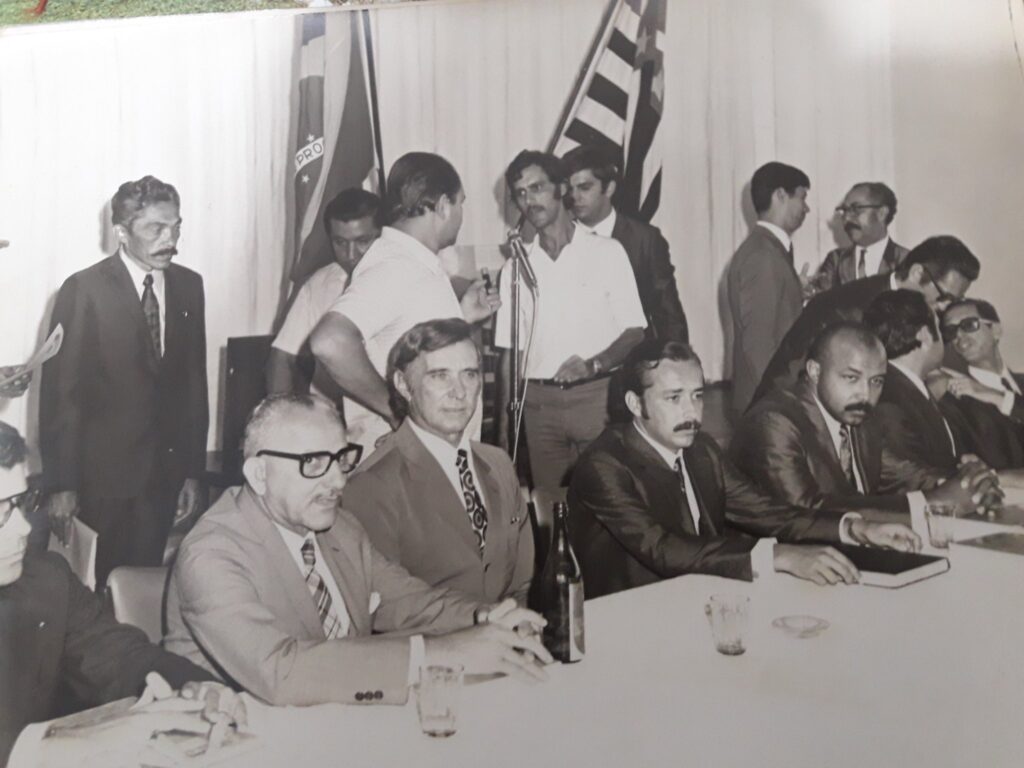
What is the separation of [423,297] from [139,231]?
0.65 m

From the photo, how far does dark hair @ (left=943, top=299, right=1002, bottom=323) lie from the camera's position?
A: 85.4 inches

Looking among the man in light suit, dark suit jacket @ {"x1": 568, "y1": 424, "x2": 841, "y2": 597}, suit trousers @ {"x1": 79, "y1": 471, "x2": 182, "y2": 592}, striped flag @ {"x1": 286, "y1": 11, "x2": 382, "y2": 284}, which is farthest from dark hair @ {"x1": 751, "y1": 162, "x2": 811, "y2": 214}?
suit trousers @ {"x1": 79, "y1": 471, "x2": 182, "y2": 592}

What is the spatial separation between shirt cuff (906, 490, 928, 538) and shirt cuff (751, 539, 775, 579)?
31 cm

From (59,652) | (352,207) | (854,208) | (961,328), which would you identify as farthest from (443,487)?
(961,328)

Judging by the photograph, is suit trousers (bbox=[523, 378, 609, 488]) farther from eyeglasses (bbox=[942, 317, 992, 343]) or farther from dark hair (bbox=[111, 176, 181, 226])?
dark hair (bbox=[111, 176, 181, 226])

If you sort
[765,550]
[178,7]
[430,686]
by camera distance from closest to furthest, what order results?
[430,686] → [765,550] → [178,7]

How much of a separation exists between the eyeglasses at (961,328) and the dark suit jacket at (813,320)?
16 centimetres

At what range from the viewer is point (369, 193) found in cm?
215

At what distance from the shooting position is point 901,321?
2.18m

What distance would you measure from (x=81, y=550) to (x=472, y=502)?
822mm

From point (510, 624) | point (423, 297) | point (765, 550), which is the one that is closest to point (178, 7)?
point (423, 297)

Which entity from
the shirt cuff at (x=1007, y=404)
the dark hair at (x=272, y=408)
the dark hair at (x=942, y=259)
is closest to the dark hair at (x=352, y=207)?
the dark hair at (x=272, y=408)

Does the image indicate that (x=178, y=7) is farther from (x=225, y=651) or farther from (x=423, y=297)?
(x=225, y=651)

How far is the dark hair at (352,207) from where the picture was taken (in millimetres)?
2139
